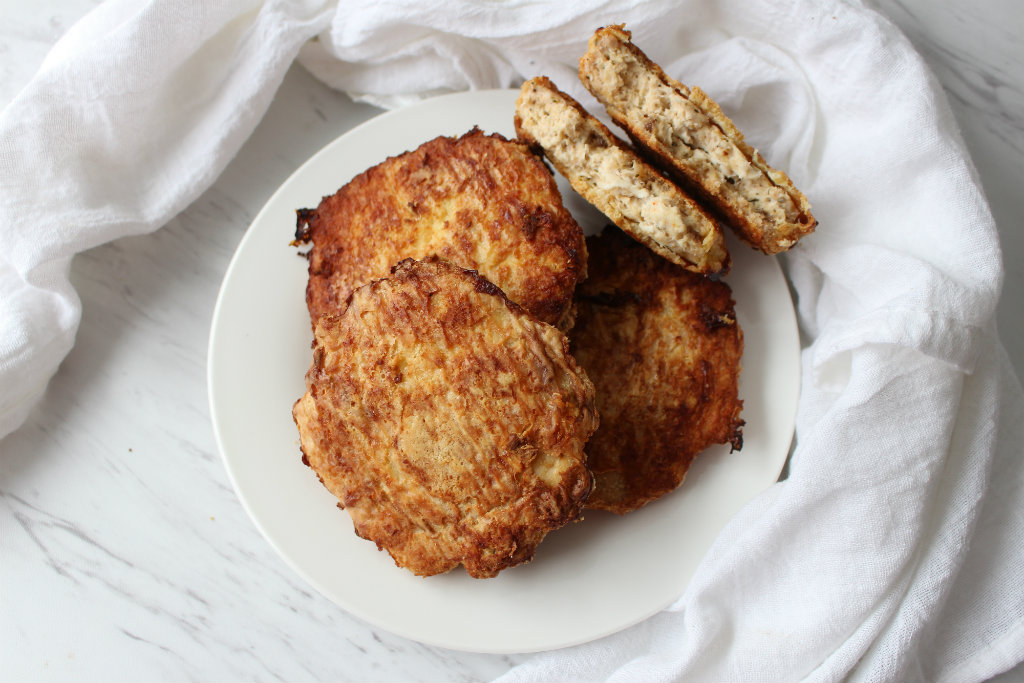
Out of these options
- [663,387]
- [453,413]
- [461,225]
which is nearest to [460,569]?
[453,413]

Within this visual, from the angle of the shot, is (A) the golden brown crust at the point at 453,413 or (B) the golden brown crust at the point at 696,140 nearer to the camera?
(A) the golden brown crust at the point at 453,413

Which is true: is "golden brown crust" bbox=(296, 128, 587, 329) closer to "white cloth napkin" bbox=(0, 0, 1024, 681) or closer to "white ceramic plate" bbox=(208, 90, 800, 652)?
"white ceramic plate" bbox=(208, 90, 800, 652)

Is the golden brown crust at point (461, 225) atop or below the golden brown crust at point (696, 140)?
below

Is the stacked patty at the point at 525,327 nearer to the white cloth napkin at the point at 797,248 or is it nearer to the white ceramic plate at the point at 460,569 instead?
the white ceramic plate at the point at 460,569

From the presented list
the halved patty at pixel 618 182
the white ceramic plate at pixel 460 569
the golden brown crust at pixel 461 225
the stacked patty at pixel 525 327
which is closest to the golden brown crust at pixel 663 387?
the stacked patty at pixel 525 327

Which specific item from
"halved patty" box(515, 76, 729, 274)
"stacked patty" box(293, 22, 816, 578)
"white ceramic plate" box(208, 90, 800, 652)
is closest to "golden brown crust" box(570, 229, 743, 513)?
"stacked patty" box(293, 22, 816, 578)

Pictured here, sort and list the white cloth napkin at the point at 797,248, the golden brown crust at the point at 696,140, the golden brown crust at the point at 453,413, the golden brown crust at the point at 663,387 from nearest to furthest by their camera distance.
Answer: the golden brown crust at the point at 453,413 → the golden brown crust at the point at 696,140 → the white cloth napkin at the point at 797,248 → the golden brown crust at the point at 663,387

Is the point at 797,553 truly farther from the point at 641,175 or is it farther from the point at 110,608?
the point at 110,608
